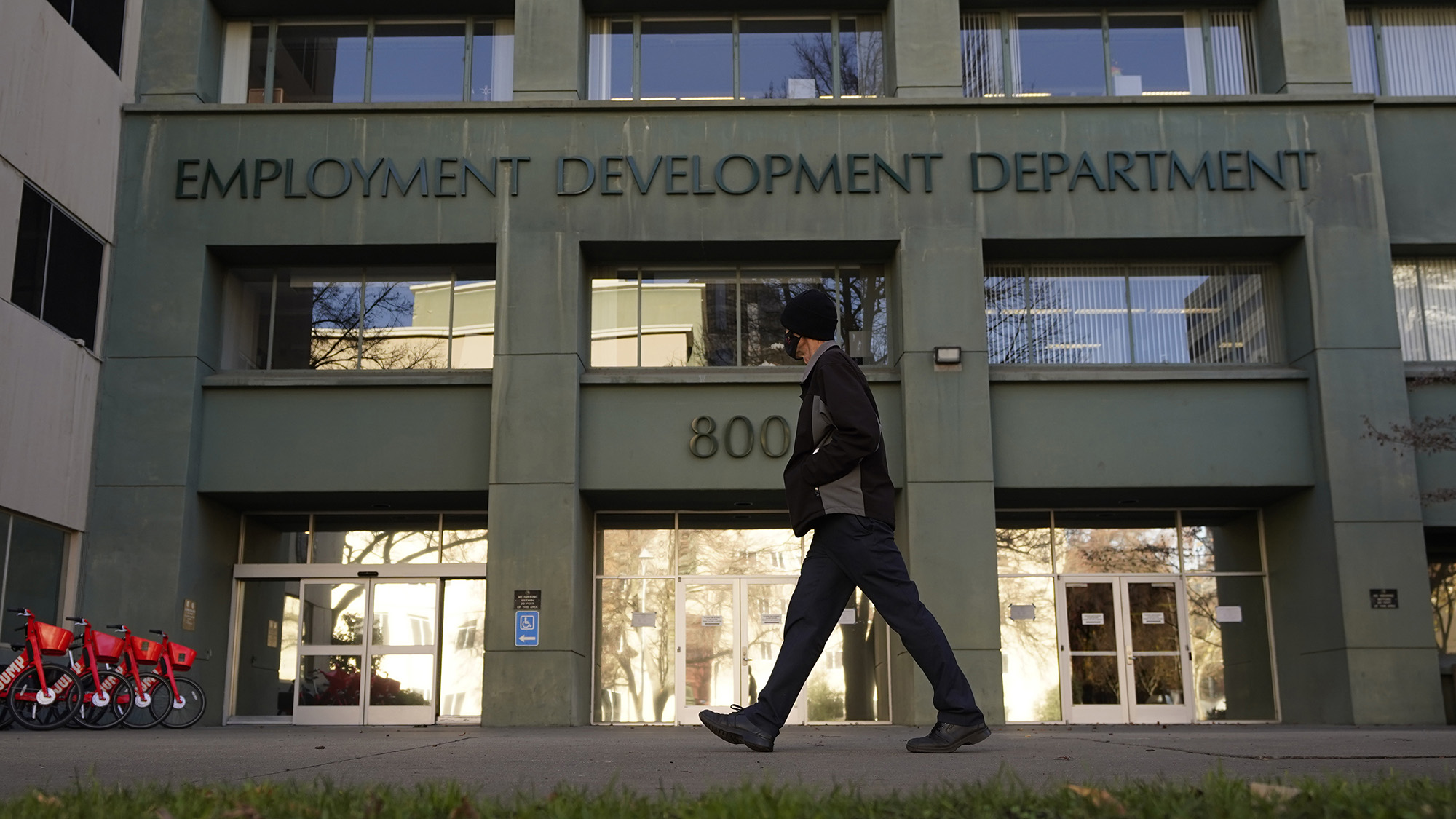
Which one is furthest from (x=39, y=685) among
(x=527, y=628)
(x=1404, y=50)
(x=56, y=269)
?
(x=1404, y=50)

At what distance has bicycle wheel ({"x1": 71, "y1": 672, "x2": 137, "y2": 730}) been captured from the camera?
570 inches

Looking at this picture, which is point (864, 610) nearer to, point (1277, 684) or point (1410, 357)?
point (1277, 684)

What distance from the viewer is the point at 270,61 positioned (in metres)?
19.2

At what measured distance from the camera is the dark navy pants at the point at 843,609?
6418 mm

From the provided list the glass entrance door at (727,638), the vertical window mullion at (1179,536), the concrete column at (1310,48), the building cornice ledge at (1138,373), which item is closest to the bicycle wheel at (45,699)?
the glass entrance door at (727,638)

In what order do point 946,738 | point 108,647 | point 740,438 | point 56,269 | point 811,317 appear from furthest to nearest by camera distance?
1. point 740,438
2. point 56,269
3. point 108,647
4. point 811,317
5. point 946,738

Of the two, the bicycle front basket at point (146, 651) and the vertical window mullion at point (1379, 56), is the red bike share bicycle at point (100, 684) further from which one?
the vertical window mullion at point (1379, 56)

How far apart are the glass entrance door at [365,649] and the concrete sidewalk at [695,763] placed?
1056 cm

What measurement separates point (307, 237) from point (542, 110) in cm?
357

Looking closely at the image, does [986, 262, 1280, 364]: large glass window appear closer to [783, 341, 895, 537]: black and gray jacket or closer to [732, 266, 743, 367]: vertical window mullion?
[732, 266, 743, 367]: vertical window mullion

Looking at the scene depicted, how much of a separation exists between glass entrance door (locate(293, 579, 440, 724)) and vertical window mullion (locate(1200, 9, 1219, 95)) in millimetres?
13070

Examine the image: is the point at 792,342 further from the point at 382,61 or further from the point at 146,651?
the point at 382,61

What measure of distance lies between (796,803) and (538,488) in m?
13.5

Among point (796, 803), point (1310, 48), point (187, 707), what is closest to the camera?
point (796, 803)
